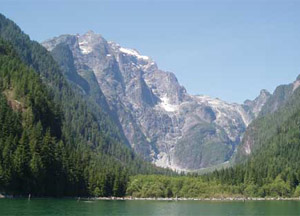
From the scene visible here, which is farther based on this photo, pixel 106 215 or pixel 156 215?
pixel 156 215

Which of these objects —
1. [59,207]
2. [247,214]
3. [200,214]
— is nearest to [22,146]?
Answer: [59,207]

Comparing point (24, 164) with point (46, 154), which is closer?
point (24, 164)

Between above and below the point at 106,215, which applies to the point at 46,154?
above

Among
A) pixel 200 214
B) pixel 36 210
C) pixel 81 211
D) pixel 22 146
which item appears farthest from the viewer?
pixel 22 146

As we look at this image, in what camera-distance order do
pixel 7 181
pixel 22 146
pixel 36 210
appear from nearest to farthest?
pixel 36 210 < pixel 7 181 < pixel 22 146

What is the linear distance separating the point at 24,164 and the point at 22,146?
7.43 m

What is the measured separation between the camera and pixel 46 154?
192625 mm

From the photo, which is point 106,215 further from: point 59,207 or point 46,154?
point 46,154

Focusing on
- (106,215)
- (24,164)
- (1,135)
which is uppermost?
(1,135)

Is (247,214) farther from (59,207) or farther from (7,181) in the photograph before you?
(7,181)

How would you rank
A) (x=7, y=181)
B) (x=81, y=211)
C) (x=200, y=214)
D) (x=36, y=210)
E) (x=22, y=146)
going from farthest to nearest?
(x=22, y=146), (x=7, y=181), (x=200, y=214), (x=81, y=211), (x=36, y=210)

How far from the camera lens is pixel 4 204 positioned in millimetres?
142375

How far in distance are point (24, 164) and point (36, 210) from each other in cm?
4640

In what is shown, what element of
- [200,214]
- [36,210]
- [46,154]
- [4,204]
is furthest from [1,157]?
[200,214]
